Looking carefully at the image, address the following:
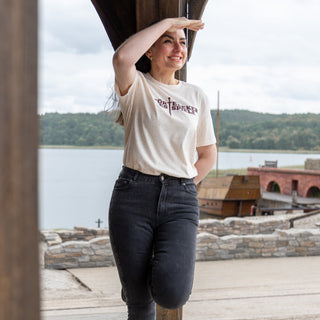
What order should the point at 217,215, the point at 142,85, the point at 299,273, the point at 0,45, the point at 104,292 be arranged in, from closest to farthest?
the point at 0,45 < the point at 142,85 < the point at 104,292 < the point at 299,273 < the point at 217,215

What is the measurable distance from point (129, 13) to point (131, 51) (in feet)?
2.26

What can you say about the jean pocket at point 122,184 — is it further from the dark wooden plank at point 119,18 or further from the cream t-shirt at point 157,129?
the dark wooden plank at point 119,18

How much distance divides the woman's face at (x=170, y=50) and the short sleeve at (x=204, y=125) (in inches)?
7.3

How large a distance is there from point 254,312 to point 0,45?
11.9 feet

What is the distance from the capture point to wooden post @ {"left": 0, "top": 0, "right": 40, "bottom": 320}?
0.50m

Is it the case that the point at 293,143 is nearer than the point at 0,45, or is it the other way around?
the point at 0,45

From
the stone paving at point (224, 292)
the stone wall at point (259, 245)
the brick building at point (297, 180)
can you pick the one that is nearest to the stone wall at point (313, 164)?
the brick building at point (297, 180)

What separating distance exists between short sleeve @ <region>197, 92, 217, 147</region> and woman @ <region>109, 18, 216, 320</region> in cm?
10

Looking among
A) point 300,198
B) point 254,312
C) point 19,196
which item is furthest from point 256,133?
point 19,196

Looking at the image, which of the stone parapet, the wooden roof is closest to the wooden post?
the wooden roof

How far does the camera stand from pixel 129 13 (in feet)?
7.48

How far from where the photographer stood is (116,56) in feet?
5.58

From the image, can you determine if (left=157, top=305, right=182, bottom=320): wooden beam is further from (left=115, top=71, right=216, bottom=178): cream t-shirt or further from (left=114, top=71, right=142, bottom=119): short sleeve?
(left=114, top=71, right=142, bottom=119): short sleeve

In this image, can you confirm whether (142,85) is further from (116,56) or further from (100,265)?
(100,265)
